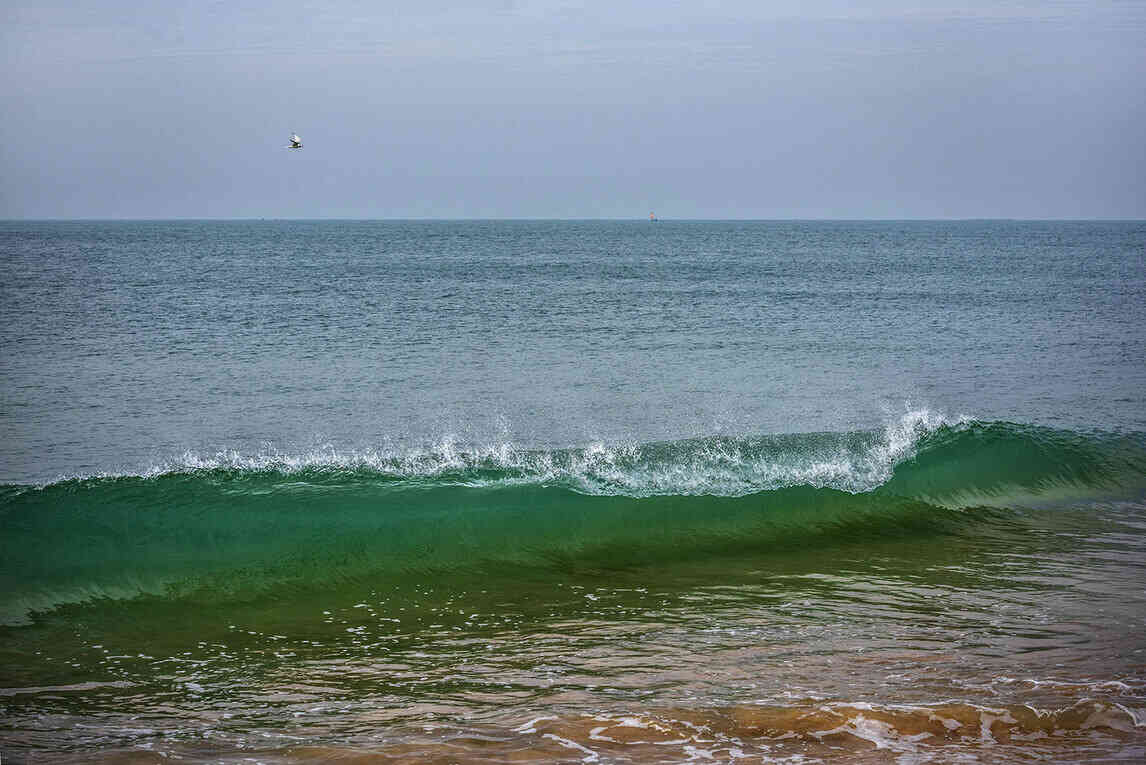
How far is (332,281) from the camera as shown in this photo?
50.6m

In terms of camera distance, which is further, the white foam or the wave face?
the white foam

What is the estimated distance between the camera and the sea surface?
7285mm

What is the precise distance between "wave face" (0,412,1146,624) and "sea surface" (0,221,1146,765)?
6 cm

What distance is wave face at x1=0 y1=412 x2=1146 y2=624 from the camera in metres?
11.9

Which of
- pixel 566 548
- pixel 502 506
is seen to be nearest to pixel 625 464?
pixel 502 506

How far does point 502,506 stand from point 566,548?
1489mm

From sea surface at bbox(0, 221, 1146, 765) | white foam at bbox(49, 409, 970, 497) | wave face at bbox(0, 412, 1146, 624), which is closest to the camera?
sea surface at bbox(0, 221, 1146, 765)

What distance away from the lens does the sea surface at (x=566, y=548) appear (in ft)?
23.9

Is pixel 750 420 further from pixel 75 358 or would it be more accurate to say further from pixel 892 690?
pixel 75 358

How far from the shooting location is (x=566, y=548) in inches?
500

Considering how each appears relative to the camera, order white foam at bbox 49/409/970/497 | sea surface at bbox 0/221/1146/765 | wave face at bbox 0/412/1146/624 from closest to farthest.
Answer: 1. sea surface at bbox 0/221/1146/765
2. wave face at bbox 0/412/1146/624
3. white foam at bbox 49/409/970/497

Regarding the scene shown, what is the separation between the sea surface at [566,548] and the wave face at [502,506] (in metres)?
0.06

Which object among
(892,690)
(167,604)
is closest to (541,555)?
(167,604)

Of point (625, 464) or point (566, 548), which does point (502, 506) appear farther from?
point (625, 464)
